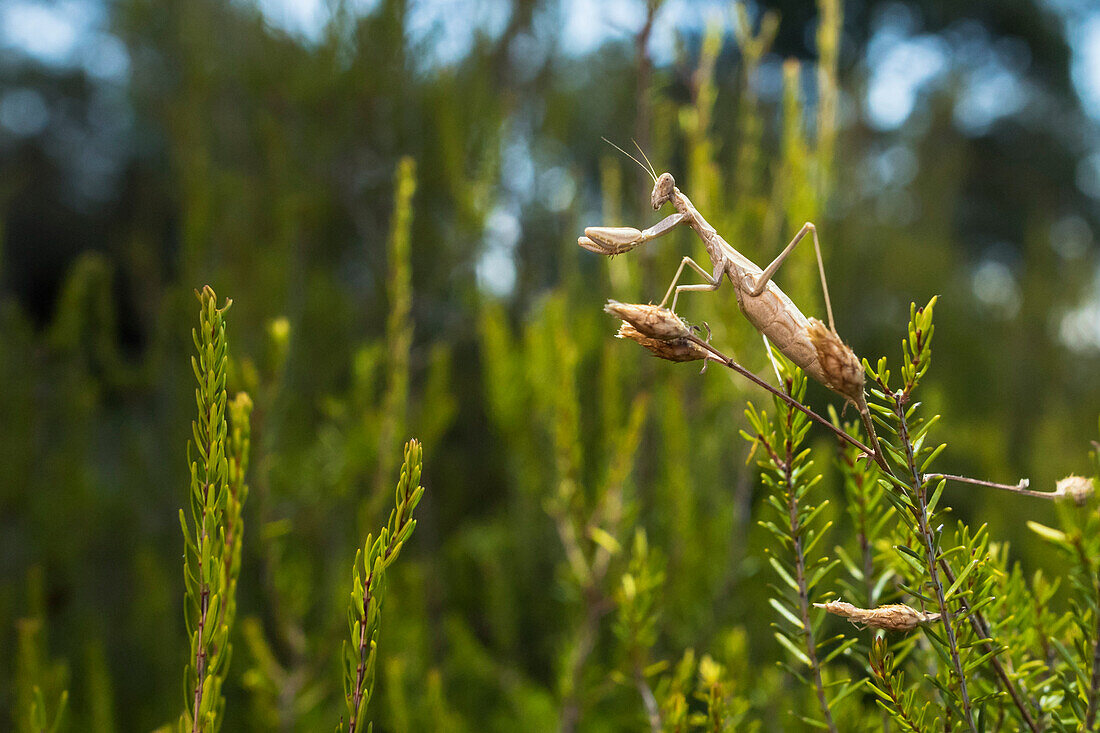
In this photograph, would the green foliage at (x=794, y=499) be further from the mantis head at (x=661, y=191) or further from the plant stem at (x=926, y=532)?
the mantis head at (x=661, y=191)

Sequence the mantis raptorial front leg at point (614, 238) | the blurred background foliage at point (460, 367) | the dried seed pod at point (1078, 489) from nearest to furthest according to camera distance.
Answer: the dried seed pod at point (1078, 489)
the mantis raptorial front leg at point (614, 238)
the blurred background foliage at point (460, 367)

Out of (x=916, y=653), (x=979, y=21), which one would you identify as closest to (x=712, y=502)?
(x=916, y=653)

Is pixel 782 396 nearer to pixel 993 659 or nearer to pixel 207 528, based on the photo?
pixel 993 659

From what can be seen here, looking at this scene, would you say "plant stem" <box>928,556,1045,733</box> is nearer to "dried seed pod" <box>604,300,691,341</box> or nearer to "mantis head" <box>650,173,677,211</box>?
"dried seed pod" <box>604,300,691,341</box>

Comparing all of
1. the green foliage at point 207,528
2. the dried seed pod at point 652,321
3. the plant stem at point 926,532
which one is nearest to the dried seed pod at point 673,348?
the dried seed pod at point 652,321

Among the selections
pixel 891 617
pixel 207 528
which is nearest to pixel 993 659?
pixel 891 617

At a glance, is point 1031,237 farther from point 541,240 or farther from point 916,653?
point 916,653

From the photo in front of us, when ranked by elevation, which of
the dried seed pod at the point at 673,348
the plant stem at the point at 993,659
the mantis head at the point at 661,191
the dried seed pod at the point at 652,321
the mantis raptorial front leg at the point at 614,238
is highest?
the mantis head at the point at 661,191

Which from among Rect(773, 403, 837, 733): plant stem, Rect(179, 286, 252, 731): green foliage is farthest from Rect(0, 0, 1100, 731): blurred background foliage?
Rect(179, 286, 252, 731): green foliage
